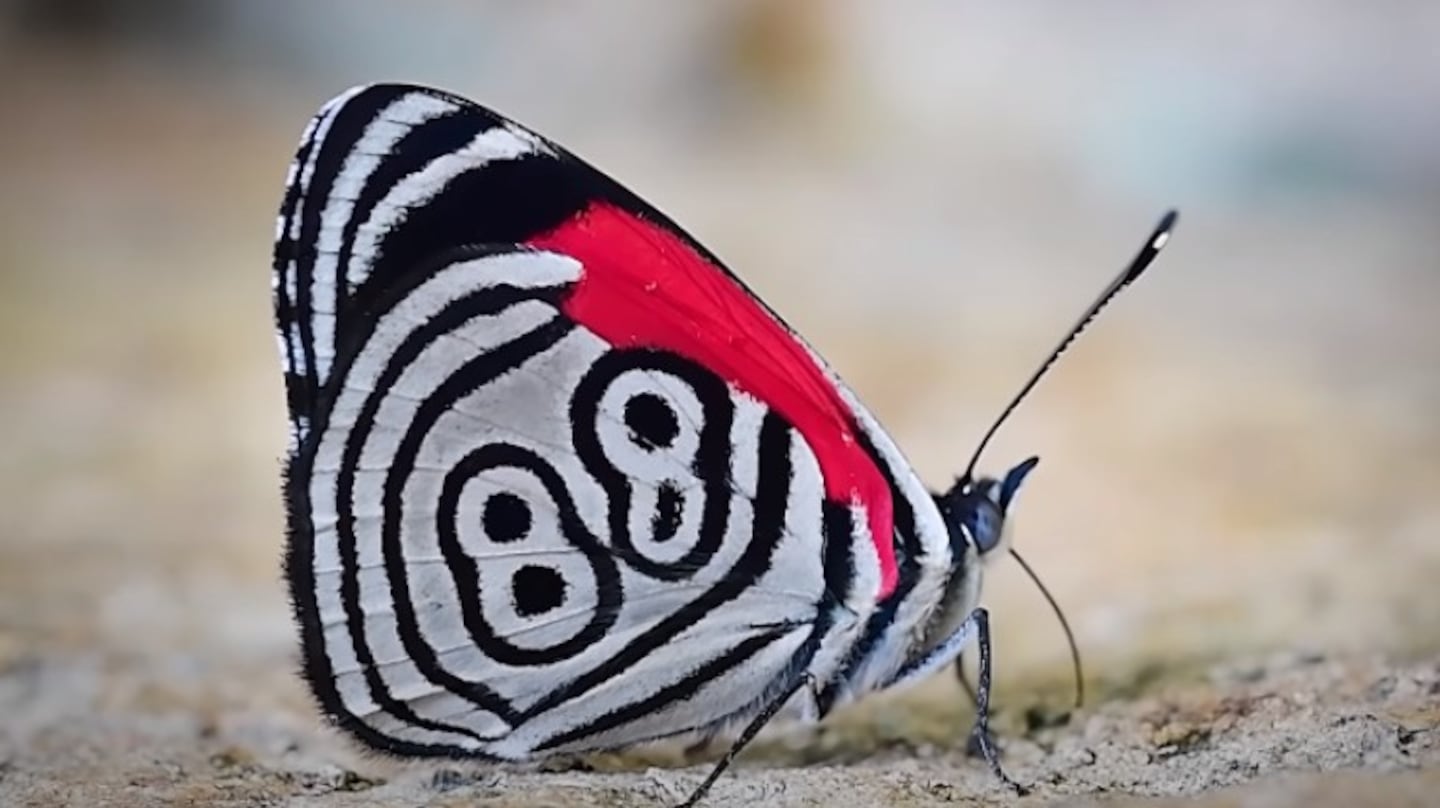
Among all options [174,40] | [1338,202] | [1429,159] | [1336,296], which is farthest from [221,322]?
[1429,159]

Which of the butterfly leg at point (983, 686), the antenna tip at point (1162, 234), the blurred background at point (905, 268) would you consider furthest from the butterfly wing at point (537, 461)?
the blurred background at point (905, 268)

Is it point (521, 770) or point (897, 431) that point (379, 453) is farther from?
point (897, 431)

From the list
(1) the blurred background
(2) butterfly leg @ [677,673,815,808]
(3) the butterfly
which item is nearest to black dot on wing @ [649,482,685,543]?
(3) the butterfly

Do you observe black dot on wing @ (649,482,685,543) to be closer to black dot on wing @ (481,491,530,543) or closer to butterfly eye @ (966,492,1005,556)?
black dot on wing @ (481,491,530,543)

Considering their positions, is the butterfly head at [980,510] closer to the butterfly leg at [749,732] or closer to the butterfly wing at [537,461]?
the butterfly wing at [537,461]

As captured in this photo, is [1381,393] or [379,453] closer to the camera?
[379,453]

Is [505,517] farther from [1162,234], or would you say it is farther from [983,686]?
[1162,234]

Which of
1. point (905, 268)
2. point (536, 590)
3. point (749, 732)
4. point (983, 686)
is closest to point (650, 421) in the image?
point (536, 590)
